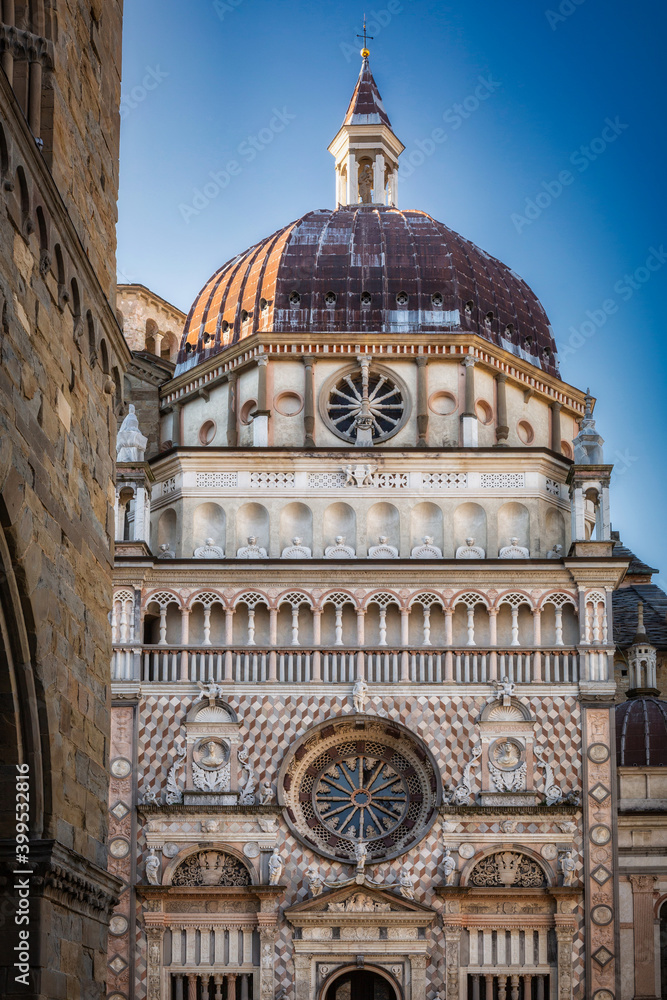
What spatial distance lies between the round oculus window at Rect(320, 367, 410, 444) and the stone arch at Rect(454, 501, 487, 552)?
8.87ft

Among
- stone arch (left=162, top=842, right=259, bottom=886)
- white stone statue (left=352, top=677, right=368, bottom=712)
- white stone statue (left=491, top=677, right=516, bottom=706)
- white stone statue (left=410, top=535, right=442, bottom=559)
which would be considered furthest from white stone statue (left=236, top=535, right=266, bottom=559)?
stone arch (left=162, top=842, right=259, bottom=886)

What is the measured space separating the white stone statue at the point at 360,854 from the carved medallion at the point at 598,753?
460 cm

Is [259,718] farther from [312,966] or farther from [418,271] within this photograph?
[418,271]

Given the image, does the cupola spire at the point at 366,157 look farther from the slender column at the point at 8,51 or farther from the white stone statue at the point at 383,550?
the slender column at the point at 8,51

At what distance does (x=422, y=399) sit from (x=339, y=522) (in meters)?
3.72

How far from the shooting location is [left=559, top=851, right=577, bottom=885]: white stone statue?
98.3 ft

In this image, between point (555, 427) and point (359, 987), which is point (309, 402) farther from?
point (359, 987)

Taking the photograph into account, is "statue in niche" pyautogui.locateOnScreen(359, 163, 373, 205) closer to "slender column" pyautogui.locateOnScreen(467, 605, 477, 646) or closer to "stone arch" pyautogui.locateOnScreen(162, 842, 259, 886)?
"slender column" pyautogui.locateOnScreen(467, 605, 477, 646)

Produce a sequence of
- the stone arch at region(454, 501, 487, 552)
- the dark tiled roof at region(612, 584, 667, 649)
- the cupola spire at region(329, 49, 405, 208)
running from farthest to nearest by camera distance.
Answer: the cupola spire at region(329, 49, 405, 208) → the dark tiled roof at region(612, 584, 667, 649) → the stone arch at region(454, 501, 487, 552)

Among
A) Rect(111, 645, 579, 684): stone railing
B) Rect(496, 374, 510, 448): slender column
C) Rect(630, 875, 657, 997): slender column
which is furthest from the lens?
Rect(496, 374, 510, 448): slender column

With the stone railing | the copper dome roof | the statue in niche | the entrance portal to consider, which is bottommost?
the entrance portal

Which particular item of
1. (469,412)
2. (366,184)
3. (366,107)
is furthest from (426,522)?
(366,107)

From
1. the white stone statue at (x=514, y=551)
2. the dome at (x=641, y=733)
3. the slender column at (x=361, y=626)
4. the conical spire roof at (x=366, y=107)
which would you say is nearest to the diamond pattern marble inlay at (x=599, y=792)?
the dome at (x=641, y=733)

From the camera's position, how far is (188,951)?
29812mm
